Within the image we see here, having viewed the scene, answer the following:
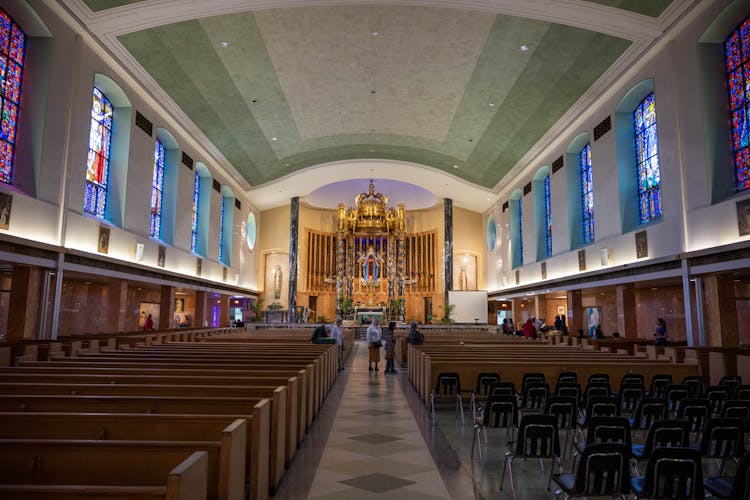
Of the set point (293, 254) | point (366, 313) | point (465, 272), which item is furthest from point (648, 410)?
point (366, 313)

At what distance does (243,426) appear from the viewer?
107 inches

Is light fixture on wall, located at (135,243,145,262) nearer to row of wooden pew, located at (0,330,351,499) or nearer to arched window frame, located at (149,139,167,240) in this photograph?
arched window frame, located at (149,139,167,240)

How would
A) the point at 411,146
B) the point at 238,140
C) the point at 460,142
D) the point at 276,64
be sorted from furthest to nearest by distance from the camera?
1. the point at 411,146
2. the point at 460,142
3. the point at 238,140
4. the point at 276,64

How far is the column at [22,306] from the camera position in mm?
9352

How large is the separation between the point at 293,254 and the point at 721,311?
20.5 metres

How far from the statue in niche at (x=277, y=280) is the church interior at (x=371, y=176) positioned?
2.74 m

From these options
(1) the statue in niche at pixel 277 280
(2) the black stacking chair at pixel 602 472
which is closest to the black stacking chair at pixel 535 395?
(2) the black stacking chair at pixel 602 472

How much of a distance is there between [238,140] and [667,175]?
14547 millimetres

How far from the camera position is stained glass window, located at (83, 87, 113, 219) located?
477 inches

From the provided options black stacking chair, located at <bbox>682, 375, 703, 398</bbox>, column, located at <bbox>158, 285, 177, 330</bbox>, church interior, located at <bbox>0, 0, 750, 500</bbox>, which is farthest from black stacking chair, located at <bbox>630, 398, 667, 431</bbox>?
column, located at <bbox>158, 285, 177, 330</bbox>

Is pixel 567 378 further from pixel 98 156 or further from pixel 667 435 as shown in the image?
Result: pixel 98 156

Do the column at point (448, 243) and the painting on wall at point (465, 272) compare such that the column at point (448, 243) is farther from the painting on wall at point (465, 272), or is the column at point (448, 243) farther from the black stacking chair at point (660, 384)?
the black stacking chair at point (660, 384)

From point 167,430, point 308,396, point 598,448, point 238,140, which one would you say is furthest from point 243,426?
point 238,140

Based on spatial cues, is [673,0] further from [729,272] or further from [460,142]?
[460,142]
